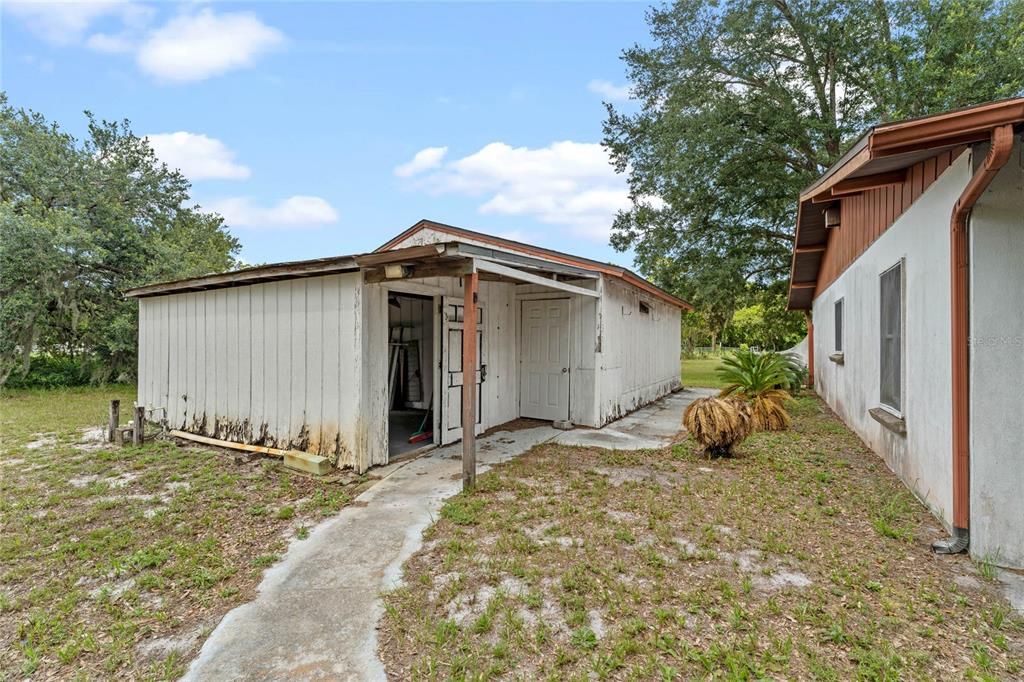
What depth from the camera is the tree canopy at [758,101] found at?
39.8ft

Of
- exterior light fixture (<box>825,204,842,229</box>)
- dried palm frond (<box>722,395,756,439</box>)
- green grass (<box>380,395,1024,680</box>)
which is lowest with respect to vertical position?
green grass (<box>380,395,1024,680</box>)

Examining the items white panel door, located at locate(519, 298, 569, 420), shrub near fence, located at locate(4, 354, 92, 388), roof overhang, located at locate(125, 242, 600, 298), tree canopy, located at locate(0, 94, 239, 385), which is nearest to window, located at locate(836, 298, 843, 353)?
white panel door, located at locate(519, 298, 569, 420)

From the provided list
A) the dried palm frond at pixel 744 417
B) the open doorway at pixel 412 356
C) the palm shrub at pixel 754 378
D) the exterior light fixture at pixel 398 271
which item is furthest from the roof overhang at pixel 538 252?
the dried palm frond at pixel 744 417

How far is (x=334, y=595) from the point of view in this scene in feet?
8.87

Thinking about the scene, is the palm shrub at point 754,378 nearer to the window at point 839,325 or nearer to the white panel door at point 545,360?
the window at point 839,325

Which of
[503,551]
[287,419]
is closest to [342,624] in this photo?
[503,551]

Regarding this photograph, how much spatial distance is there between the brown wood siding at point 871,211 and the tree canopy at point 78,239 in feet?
51.3

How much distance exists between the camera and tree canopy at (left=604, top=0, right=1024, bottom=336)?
12.1 m

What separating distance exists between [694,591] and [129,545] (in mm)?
3822

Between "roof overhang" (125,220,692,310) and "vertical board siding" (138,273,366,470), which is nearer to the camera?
"roof overhang" (125,220,692,310)

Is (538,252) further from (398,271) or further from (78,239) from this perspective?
(78,239)

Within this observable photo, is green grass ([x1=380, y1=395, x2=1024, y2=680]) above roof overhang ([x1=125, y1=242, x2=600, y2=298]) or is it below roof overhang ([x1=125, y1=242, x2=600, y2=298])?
below

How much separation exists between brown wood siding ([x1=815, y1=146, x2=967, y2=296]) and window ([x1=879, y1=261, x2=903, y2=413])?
59 cm

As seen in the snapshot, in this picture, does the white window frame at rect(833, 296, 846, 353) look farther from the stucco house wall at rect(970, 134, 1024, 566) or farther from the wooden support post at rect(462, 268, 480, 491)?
the wooden support post at rect(462, 268, 480, 491)
